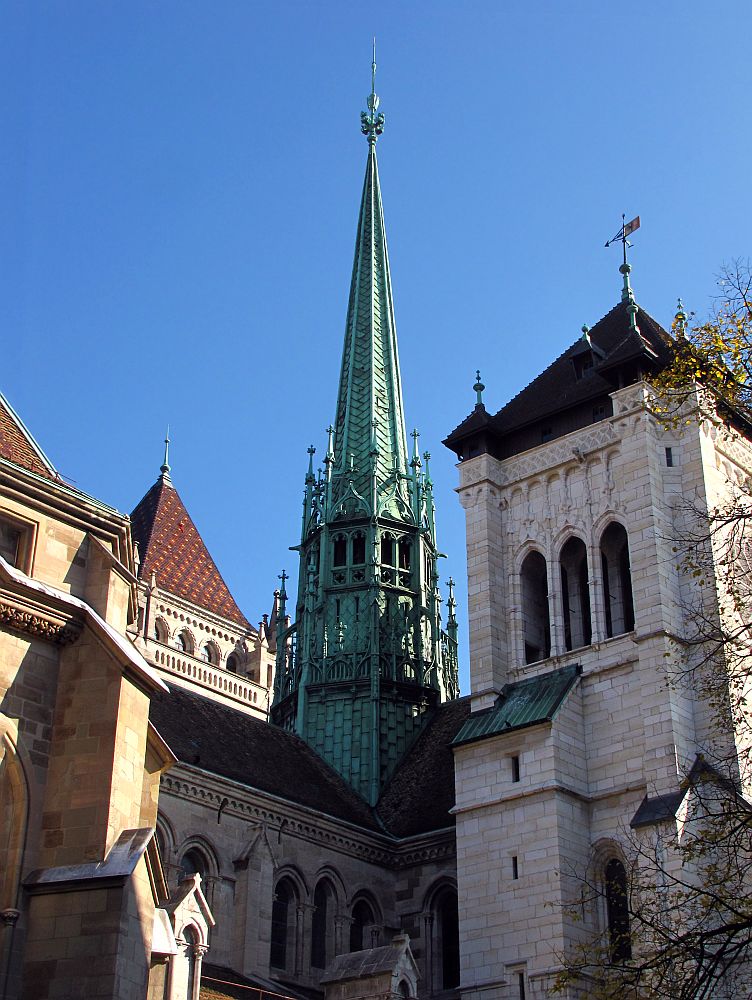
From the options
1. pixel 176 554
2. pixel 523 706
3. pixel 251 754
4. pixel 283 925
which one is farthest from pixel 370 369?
pixel 283 925

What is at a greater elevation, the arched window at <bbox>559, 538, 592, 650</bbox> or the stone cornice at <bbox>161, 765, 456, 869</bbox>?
the arched window at <bbox>559, 538, 592, 650</bbox>

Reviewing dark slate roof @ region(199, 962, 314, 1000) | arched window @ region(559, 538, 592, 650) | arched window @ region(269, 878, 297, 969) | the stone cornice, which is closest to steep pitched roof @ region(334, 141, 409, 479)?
arched window @ region(559, 538, 592, 650)

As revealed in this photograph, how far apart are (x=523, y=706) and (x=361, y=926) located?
21.3 ft

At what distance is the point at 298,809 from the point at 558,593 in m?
7.94

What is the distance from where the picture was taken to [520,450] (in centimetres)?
3725

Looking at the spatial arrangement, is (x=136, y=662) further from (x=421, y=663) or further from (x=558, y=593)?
(x=421, y=663)

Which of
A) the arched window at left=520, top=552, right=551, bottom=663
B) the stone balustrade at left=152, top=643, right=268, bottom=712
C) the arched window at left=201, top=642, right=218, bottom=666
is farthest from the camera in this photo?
the arched window at left=201, top=642, right=218, bottom=666

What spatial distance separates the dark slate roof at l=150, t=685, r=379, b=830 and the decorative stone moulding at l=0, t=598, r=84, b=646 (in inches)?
527

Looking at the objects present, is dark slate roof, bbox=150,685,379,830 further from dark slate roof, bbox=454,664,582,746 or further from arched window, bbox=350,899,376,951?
dark slate roof, bbox=454,664,582,746

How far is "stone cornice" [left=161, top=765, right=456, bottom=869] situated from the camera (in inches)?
1204

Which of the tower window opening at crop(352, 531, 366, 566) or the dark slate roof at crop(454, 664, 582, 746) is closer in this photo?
the dark slate roof at crop(454, 664, 582, 746)

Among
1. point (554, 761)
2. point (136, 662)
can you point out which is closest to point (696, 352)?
point (136, 662)

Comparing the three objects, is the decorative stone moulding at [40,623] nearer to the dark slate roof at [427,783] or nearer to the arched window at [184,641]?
the dark slate roof at [427,783]

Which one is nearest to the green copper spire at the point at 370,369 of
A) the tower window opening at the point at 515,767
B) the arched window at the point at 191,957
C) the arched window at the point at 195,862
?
the tower window opening at the point at 515,767
